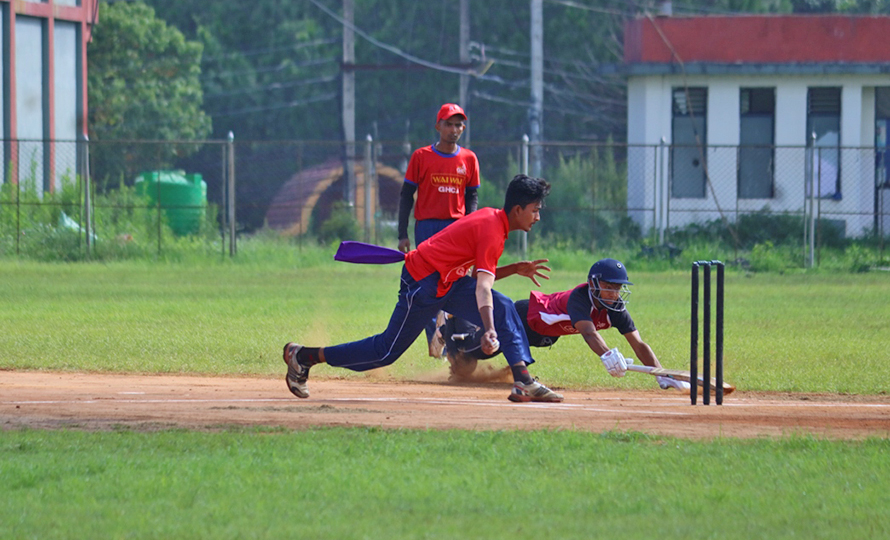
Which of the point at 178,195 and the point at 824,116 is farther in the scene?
the point at 178,195

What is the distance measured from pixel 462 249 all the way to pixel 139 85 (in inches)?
1475

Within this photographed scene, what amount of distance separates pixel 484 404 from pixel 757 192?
20.1 meters

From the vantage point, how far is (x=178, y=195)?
27891mm

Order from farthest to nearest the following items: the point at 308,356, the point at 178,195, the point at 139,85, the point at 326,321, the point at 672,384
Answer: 1. the point at 139,85
2. the point at 178,195
3. the point at 326,321
4. the point at 672,384
5. the point at 308,356

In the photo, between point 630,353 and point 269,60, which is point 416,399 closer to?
point 630,353

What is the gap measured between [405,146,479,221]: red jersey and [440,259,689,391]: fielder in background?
0.99m

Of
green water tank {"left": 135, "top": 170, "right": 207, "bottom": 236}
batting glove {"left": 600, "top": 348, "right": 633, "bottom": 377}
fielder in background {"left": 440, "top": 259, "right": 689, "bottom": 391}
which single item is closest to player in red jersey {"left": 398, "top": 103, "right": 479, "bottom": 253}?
fielder in background {"left": 440, "top": 259, "right": 689, "bottom": 391}

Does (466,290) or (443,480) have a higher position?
(466,290)

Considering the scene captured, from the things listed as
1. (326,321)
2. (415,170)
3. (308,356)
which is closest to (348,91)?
(326,321)

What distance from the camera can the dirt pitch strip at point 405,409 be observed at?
6.72 metres

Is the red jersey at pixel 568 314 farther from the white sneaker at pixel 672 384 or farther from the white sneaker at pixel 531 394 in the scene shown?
the white sneaker at pixel 531 394

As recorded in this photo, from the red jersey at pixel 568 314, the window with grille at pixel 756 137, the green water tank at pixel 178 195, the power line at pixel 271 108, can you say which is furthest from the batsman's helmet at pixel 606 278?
the power line at pixel 271 108

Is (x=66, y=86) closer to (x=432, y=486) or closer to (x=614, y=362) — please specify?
(x=614, y=362)

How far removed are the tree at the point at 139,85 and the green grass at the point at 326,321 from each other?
21.4 m
